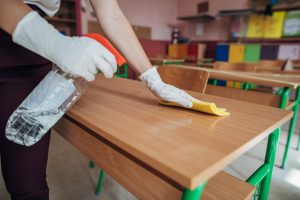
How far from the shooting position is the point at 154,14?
5676 mm

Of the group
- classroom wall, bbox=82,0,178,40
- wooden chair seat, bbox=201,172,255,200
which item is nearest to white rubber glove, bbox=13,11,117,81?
wooden chair seat, bbox=201,172,255,200

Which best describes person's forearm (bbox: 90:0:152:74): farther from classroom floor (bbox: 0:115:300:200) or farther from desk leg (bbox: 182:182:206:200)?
classroom floor (bbox: 0:115:300:200)

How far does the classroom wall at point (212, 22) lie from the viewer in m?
5.09

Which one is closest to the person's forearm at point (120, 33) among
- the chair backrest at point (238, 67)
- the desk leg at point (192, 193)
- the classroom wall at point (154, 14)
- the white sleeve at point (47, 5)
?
the white sleeve at point (47, 5)

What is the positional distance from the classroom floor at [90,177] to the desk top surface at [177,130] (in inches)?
34.3

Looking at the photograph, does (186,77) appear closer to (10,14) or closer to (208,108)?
(208,108)

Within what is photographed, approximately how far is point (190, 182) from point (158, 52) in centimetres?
577

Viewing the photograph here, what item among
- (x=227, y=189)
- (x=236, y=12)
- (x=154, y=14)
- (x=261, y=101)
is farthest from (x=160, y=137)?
(x=154, y=14)

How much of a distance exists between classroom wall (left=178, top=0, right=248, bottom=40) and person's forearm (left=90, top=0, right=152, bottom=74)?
5018 mm

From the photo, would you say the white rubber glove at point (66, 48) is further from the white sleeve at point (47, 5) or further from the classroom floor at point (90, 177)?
the classroom floor at point (90, 177)

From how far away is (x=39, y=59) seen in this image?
696 mm

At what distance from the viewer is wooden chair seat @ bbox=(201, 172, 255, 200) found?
694 mm

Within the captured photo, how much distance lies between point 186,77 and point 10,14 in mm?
930

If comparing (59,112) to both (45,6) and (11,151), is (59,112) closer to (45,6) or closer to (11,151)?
(11,151)
